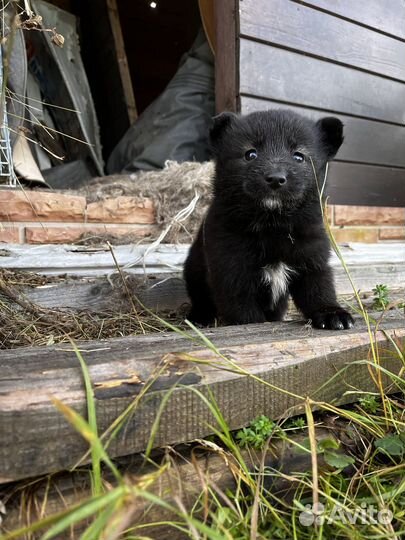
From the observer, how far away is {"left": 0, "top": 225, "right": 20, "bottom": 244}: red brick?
2.74 m

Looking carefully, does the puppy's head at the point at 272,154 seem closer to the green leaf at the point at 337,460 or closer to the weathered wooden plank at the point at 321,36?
the green leaf at the point at 337,460

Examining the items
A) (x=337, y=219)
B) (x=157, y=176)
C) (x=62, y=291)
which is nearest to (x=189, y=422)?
(x=62, y=291)

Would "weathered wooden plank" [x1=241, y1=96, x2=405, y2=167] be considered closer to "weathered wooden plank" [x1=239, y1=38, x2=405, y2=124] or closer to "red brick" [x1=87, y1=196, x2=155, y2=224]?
"weathered wooden plank" [x1=239, y1=38, x2=405, y2=124]

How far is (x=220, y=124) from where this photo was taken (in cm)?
222

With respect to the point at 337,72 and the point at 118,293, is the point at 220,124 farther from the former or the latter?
the point at 337,72

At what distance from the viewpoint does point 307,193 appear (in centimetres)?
197

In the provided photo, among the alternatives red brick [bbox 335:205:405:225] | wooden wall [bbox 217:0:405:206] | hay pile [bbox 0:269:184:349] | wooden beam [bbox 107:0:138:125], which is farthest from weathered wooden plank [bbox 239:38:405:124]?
wooden beam [bbox 107:0:138:125]

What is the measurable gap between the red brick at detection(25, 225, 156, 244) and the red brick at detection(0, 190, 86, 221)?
8 cm

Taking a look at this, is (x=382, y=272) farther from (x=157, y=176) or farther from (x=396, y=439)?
(x=396, y=439)

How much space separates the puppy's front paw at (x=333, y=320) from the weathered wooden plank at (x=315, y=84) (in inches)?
94.0

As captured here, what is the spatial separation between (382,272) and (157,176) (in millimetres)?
1885

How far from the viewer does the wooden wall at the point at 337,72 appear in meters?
3.55

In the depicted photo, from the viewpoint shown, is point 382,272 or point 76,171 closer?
point 382,272

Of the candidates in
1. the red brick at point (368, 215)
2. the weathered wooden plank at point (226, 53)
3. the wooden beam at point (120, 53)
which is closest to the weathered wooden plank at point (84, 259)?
the weathered wooden plank at point (226, 53)
